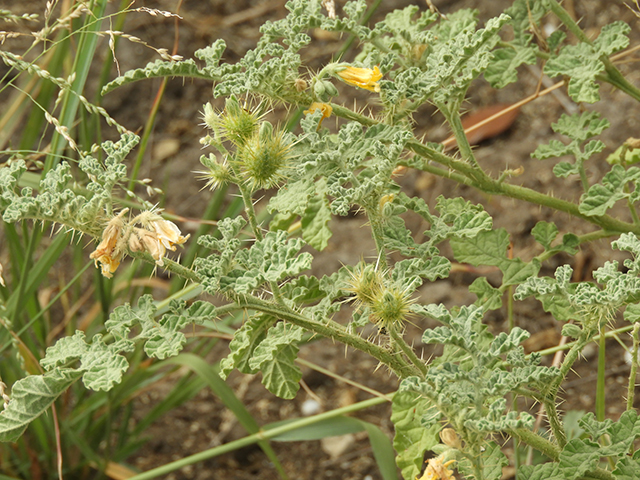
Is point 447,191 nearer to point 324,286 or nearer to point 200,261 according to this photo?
point 324,286

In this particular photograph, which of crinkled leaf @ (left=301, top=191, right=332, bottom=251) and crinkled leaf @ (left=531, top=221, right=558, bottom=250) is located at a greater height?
crinkled leaf @ (left=301, top=191, right=332, bottom=251)

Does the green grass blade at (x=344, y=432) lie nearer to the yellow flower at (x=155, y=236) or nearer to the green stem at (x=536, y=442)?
the green stem at (x=536, y=442)

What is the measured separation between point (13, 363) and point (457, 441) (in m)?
1.26

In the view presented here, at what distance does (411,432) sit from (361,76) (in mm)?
578

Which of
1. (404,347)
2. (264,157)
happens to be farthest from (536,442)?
(264,157)

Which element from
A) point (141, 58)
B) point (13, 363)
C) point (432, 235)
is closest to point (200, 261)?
point (432, 235)

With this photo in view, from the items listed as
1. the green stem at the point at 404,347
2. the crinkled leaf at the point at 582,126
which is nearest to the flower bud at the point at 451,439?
the green stem at the point at 404,347

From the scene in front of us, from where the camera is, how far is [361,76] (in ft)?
3.73

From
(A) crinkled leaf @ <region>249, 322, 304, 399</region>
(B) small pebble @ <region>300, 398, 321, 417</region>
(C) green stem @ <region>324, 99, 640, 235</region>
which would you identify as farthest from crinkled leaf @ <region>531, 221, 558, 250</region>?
(B) small pebble @ <region>300, 398, 321, 417</region>

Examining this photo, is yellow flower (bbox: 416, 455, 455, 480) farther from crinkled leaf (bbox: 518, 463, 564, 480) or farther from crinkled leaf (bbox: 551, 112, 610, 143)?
crinkled leaf (bbox: 551, 112, 610, 143)

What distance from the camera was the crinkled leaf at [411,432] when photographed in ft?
3.93

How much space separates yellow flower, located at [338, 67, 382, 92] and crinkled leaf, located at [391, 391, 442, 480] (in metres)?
0.49

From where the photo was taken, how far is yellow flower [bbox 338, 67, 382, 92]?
113cm

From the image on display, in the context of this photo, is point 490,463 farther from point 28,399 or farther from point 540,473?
point 28,399
